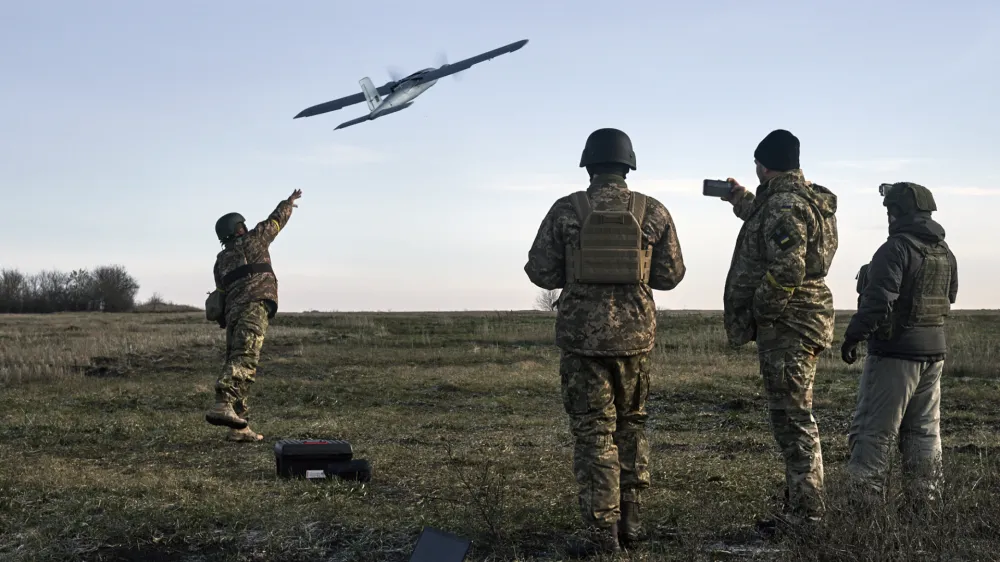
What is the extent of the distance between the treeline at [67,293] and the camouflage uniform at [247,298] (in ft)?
286

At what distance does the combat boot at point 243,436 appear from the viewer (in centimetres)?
1002

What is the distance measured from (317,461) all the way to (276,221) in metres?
3.90

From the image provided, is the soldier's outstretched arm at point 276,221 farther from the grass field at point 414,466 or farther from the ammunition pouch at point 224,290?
the grass field at point 414,466

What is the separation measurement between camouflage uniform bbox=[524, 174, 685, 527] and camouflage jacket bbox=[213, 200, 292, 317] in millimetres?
5740

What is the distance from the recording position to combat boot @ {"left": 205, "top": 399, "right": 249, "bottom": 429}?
9.84 meters

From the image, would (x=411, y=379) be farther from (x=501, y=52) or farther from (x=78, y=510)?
(x=501, y=52)

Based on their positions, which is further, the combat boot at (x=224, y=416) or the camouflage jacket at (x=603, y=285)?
the combat boot at (x=224, y=416)

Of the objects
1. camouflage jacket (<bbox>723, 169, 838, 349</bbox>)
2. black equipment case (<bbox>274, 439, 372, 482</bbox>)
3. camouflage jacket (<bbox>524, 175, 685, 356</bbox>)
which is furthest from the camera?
black equipment case (<bbox>274, 439, 372, 482</bbox>)

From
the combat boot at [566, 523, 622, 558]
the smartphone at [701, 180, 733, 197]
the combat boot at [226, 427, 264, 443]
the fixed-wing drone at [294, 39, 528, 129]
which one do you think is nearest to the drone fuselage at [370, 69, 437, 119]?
the fixed-wing drone at [294, 39, 528, 129]

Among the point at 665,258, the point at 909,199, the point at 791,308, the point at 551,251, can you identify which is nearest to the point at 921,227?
the point at 909,199

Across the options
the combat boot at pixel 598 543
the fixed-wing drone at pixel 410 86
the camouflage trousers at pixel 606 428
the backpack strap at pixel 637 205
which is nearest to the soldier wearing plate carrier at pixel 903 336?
the camouflage trousers at pixel 606 428

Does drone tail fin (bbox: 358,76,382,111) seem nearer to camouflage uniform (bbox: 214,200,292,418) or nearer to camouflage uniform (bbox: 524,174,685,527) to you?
camouflage uniform (bbox: 214,200,292,418)

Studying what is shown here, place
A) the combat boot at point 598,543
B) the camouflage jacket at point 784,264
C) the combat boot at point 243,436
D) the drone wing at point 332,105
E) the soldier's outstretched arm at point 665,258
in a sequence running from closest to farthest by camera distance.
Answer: the combat boot at point 598,543 < the camouflage jacket at point 784,264 < the soldier's outstretched arm at point 665,258 < the combat boot at point 243,436 < the drone wing at point 332,105

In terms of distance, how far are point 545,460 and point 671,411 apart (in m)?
5.13
